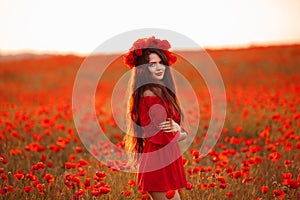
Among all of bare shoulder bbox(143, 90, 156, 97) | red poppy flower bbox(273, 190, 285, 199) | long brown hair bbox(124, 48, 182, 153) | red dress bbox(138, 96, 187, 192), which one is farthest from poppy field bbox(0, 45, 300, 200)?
bare shoulder bbox(143, 90, 156, 97)

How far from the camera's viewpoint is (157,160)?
3148 mm

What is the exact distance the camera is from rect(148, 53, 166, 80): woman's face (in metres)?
3.29

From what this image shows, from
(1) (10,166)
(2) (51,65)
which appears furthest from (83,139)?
(2) (51,65)

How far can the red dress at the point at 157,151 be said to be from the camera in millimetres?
3129

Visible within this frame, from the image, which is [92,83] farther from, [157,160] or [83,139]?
[157,160]

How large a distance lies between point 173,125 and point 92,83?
14.8m

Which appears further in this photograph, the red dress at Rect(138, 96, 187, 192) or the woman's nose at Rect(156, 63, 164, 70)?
the woman's nose at Rect(156, 63, 164, 70)

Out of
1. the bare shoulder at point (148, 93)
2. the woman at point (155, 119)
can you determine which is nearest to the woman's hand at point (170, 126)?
the woman at point (155, 119)

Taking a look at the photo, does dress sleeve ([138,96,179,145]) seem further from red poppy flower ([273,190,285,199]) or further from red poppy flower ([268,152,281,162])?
red poppy flower ([268,152,281,162])

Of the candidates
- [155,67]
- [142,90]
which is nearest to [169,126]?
[142,90]

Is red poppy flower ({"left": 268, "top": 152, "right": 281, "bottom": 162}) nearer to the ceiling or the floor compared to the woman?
nearer to the floor

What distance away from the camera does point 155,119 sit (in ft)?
10.2

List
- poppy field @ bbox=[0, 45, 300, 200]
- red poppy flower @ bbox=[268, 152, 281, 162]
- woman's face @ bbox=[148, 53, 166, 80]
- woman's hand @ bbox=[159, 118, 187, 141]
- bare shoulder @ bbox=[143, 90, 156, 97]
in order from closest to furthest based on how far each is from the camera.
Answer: woman's hand @ bbox=[159, 118, 187, 141] → bare shoulder @ bbox=[143, 90, 156, 97] → woman's face @ bbox=[148, 53, 166, 80] → poppy field @ bbox=[0, 45, 300, 200] → red poppy flower @ bbox=[268, 152, 281, 162]

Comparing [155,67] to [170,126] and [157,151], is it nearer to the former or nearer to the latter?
[170,126]
